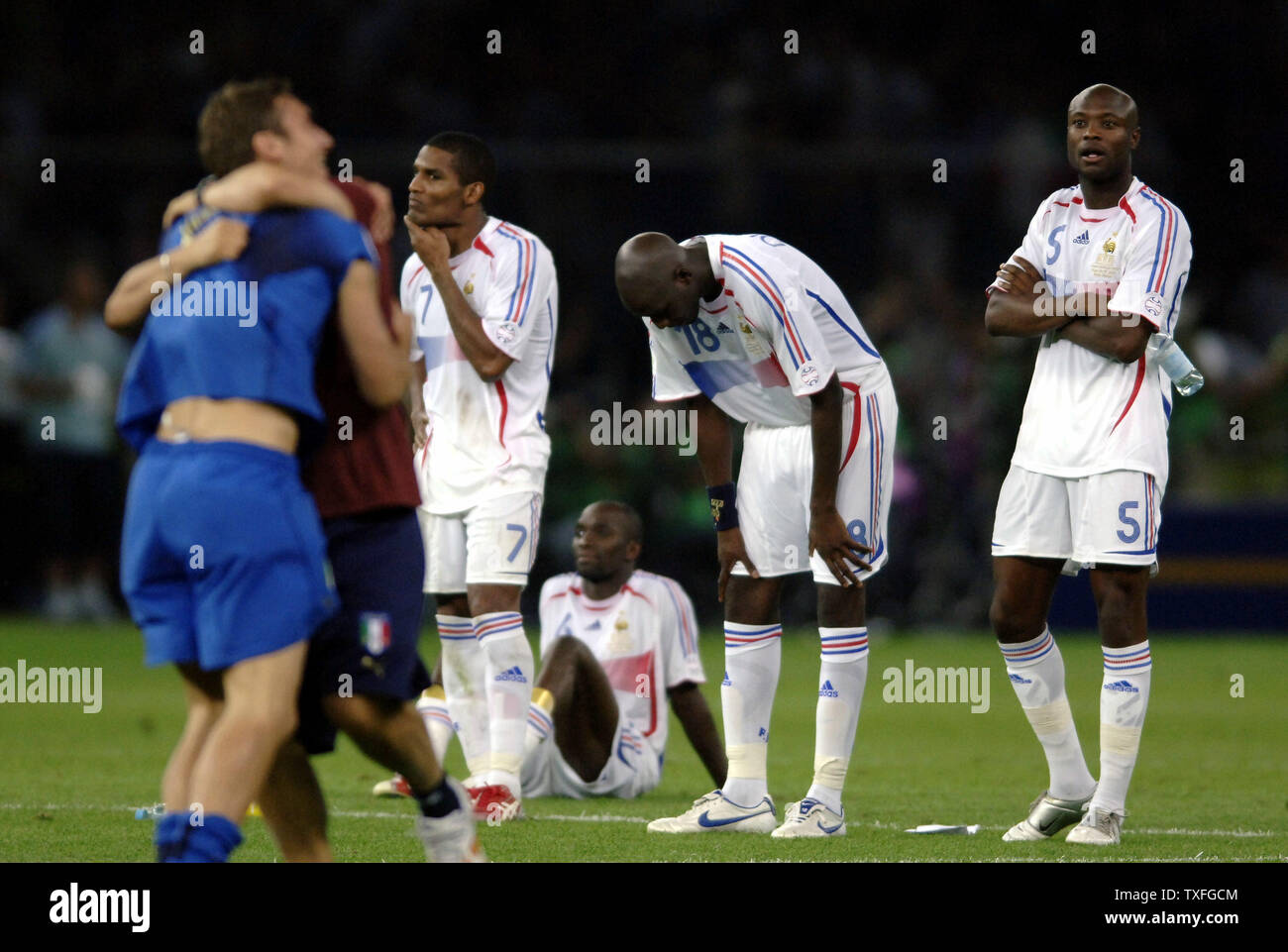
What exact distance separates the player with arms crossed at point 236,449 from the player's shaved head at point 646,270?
199 centimetres

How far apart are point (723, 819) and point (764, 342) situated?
5.95ft

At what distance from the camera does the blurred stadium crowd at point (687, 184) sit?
16594 millimetres

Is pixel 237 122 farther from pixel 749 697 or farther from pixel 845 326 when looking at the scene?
pixel 749 697

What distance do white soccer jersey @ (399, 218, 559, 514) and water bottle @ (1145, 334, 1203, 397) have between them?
259 cm

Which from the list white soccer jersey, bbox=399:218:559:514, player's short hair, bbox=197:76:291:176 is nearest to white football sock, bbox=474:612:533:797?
white soccer jersey, bbox=399:218:559:514

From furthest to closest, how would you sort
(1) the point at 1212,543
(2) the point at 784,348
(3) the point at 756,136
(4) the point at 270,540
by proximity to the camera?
(3) the point at 756,136
(1) the point at 1212,543
(2) the point at 784,348
(4) the point at 270,540

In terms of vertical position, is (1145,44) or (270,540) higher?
(1145,44)

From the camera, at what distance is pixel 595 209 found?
56.6ft

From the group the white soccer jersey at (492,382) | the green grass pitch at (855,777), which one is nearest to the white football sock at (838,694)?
the green grass pitch at (855,777)

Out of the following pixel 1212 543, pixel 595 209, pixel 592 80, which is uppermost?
pixel 592 80

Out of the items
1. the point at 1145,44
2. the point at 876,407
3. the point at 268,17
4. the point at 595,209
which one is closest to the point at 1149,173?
the point at 1145,44

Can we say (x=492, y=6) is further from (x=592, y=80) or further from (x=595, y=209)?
(x=595, y=209)

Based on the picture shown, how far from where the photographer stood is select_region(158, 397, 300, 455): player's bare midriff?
4.64m

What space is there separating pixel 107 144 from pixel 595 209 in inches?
178
